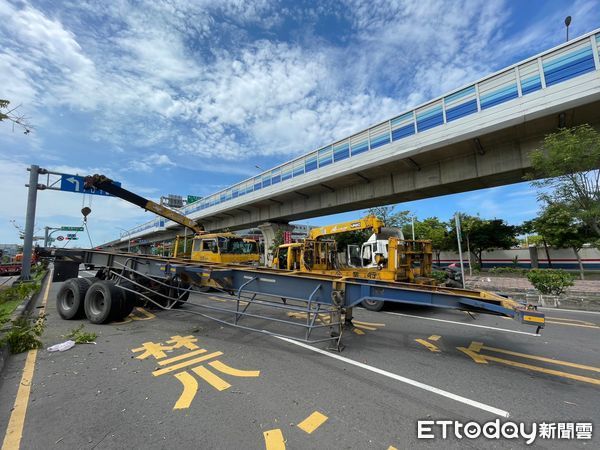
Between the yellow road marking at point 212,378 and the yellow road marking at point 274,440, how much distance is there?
1.13 m

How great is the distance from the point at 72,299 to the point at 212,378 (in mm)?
6173

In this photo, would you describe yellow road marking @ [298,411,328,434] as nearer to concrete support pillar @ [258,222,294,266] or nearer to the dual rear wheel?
the dual rear wheel

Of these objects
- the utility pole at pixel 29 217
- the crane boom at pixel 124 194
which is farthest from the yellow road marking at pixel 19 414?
the utility pole at pixel 29 217

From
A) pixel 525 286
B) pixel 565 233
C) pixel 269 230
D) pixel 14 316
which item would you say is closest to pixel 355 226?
pixel 14 316

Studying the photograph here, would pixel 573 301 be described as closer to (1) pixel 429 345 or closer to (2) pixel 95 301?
(1) pixel 429 345

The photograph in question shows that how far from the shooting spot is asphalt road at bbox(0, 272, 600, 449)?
2.77m

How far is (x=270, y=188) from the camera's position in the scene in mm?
22297

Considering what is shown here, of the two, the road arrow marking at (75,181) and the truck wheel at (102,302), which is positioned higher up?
the road arrow marking at (75,181)

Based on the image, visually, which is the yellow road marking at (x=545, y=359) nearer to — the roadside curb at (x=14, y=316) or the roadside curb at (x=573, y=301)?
the roadside curb at (x=573, y=301)

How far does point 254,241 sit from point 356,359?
36.9 ft

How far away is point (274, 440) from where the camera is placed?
267 cm

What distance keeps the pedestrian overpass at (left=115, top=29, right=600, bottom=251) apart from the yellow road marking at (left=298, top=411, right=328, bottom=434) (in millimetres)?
12332

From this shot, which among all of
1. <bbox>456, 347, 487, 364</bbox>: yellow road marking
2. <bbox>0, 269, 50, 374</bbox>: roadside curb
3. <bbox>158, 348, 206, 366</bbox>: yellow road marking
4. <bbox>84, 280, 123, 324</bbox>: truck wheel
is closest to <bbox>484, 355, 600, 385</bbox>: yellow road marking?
<bbox>456, 347, 487, 364</bbox>: yellow road marking

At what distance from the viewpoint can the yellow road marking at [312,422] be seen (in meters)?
2.86
